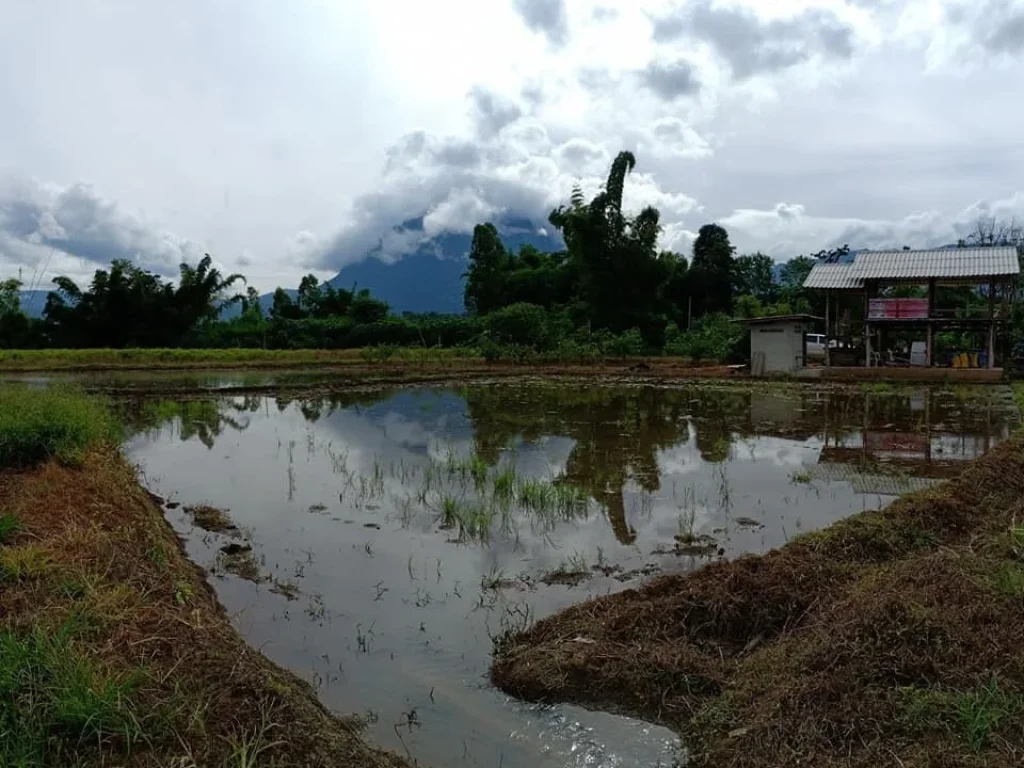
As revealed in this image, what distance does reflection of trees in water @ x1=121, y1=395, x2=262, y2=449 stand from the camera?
1349cm

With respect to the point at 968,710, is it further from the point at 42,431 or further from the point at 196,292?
the point at 196,292

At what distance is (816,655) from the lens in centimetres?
351

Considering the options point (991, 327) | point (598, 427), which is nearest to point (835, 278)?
point (991, 327)

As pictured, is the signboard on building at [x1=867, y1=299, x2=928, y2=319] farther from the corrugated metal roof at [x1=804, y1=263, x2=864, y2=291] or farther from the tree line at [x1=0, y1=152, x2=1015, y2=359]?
the tree line at [x1=0, y1=152, x2=1015, y2=359]

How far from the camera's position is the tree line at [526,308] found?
99.7 feet

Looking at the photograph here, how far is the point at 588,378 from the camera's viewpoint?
77.9 feet

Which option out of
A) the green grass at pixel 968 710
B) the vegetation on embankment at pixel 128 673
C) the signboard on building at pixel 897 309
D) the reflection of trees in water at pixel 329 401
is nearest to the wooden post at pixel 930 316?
the signboard on building at pixel 897 309

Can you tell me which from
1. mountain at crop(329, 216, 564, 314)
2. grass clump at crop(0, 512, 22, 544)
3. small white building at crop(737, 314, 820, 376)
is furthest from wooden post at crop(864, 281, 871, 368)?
mountain at crop(329, 216, 564, 314)

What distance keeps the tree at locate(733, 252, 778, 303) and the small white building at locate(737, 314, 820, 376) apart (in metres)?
18.9

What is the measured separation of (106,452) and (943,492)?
28.9 feet

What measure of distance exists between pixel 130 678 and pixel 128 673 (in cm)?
17

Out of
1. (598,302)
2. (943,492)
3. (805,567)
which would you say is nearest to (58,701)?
(805,567)

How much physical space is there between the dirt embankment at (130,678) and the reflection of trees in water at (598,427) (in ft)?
12.5

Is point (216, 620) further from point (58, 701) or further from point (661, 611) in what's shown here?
point (661, 611)
